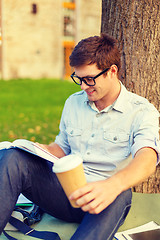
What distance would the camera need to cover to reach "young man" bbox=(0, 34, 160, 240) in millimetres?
2032

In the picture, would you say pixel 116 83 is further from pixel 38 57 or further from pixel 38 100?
pixel 38 57

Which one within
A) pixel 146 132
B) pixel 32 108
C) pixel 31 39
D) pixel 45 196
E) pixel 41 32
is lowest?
pixel 32 108

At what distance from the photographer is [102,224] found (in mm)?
1981

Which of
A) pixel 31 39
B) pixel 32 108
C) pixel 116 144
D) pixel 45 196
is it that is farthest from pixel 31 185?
pixel 31 39

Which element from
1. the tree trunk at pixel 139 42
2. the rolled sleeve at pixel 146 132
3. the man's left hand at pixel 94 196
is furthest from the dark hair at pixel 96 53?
the man's left hand at pixel 94 196

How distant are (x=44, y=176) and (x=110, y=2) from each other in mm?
1769

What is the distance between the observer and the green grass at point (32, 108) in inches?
265

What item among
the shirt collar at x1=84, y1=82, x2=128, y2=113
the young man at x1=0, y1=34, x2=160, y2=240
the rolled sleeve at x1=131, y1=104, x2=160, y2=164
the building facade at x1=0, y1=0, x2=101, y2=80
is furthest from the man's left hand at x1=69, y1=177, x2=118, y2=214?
the building facade at x1=0, y1=0, x2=101, y2=80

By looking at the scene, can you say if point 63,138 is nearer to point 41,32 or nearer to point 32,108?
point 32,108

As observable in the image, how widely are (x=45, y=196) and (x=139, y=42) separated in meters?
1.60

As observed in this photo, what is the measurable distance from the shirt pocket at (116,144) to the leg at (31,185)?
429 mm

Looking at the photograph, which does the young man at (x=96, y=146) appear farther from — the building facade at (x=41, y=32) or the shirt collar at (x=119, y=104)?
the building facade at (x=41, y=32)

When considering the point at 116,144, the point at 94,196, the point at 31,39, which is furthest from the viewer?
the point at 31,39

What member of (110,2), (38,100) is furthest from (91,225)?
(38,100)
